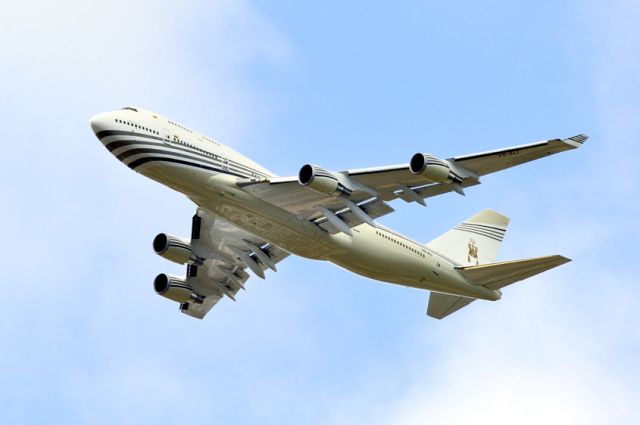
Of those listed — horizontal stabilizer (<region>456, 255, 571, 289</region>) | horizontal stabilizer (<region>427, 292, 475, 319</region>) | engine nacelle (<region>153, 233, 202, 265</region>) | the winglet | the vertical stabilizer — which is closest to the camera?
the winglet

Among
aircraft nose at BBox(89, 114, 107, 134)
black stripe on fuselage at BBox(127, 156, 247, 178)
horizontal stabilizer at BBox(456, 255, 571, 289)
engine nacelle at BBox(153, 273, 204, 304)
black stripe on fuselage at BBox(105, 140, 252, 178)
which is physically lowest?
engine nacelle at BBox(153, 273, 204, 304)

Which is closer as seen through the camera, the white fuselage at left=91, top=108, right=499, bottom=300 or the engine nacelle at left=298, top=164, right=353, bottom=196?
the engine nacelle at left=298, top=164, right=353, bottom=196

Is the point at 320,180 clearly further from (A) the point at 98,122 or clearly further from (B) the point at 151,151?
(A) the point at 98,122

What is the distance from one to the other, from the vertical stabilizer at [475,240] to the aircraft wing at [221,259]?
7.83 m

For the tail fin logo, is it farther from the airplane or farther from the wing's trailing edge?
the wing's trailing edge

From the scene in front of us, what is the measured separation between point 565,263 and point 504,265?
3.76 m

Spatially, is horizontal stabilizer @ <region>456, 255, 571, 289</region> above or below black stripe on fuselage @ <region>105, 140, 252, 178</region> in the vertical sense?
below

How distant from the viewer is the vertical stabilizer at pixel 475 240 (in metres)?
50.2

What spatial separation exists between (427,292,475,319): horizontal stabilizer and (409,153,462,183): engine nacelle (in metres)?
12.2

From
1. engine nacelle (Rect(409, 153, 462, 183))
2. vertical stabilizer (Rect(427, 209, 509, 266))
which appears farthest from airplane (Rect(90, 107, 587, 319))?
vertical stabilizer (Rect(427, 209, 509, 266))

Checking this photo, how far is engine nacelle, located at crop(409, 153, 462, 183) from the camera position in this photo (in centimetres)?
3809

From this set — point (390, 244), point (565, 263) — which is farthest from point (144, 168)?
point (565, 263)

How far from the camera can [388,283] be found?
1827 inches

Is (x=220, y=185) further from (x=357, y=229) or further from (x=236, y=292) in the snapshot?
(x=236, y=292)
